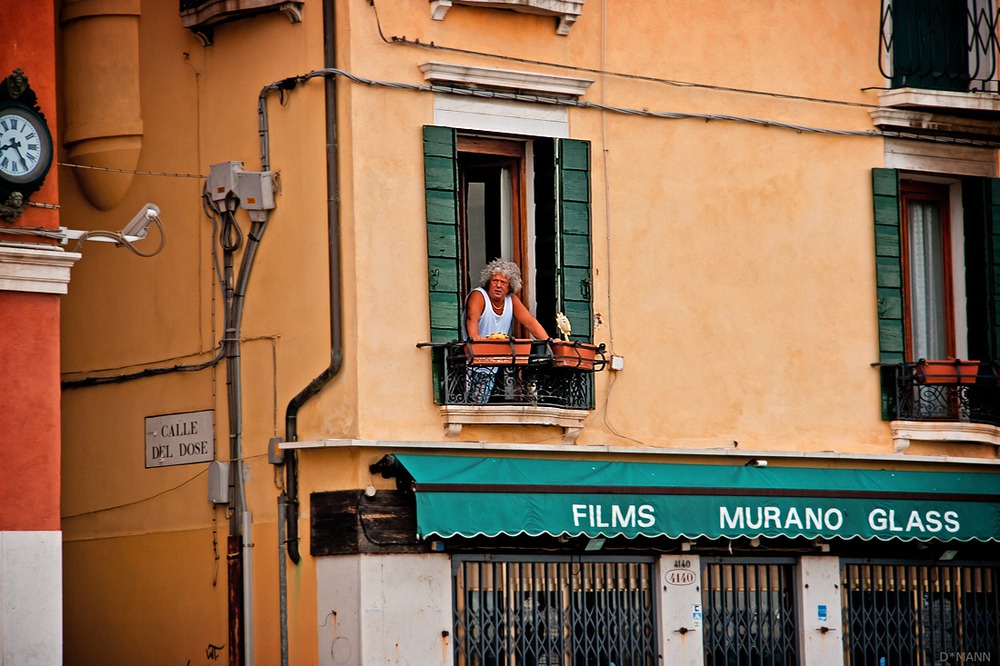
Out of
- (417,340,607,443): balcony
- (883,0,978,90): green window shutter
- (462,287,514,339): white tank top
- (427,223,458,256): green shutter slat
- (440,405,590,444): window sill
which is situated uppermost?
(883,0,978,90): green window shutter

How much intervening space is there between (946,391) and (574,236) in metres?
3.90

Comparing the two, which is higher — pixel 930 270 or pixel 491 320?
pixel 930 270

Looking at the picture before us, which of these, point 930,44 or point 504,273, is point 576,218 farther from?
point 930,44

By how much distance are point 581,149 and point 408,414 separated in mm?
2763

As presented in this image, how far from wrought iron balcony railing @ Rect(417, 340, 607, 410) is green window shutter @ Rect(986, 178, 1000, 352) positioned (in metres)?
4.14

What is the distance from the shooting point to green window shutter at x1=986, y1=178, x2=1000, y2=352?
60.7 ft

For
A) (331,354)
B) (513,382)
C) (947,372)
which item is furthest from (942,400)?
(331,354)

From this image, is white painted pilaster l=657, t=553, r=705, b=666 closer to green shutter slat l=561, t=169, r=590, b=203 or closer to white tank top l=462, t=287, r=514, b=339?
white tank top l=462, t=287, r=514, b=339

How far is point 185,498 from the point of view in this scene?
55.9ft

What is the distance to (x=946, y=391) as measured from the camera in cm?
1812

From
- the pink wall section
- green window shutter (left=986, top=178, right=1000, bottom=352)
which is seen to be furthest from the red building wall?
green window shutter (left=986, top=178, right=1000, bottom=352)

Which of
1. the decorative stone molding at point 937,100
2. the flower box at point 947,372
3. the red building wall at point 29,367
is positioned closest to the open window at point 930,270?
the flower box at point 947,372

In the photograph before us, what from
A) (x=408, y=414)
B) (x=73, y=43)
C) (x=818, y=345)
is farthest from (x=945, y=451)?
(x=73, y=43)

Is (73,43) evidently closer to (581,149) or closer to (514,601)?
(581,149)
